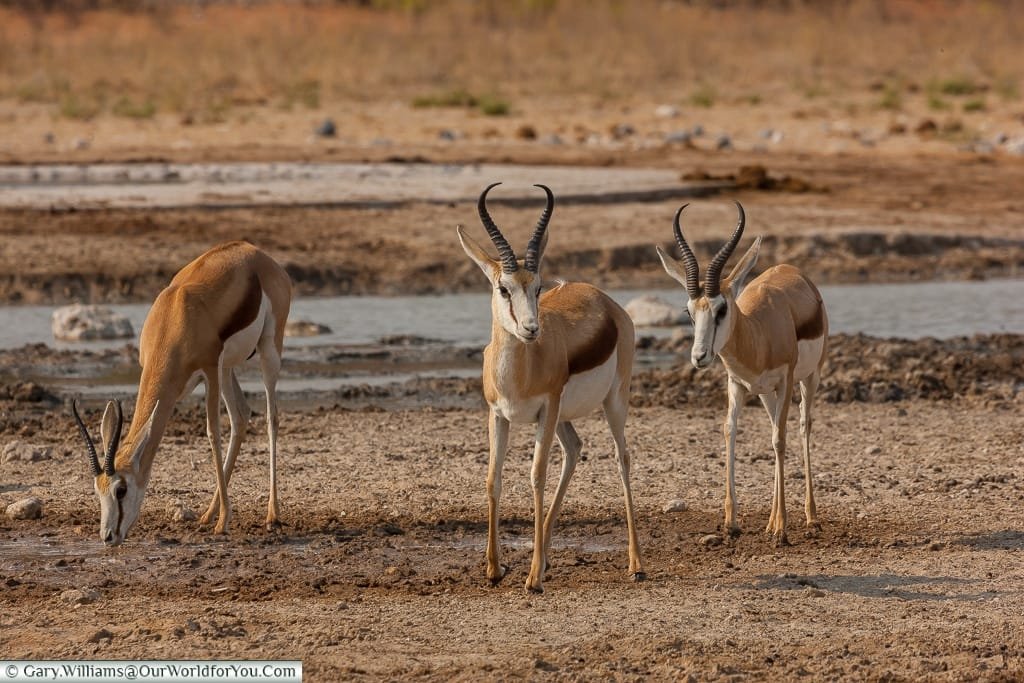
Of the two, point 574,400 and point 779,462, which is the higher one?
point 574,400

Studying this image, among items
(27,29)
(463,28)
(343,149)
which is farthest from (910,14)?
(343,149)

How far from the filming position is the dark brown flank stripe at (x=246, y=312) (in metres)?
8.73

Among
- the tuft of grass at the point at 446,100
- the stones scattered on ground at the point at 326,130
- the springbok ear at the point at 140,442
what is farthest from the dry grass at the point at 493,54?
the springbok ear at the point at 140,442

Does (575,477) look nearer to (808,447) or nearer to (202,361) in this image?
(808,447)

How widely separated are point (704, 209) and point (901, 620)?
13965mm

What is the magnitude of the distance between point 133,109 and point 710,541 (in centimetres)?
2521

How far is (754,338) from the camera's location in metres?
8.59

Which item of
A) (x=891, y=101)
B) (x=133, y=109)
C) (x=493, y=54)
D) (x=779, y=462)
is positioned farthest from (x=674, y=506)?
(x=493, y=54)

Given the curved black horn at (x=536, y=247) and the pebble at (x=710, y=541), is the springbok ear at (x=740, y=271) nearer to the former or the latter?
the pebble at (x=710, y=541)

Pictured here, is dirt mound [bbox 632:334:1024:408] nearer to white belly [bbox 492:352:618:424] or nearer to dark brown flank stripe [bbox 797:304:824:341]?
dark brown flank stripe [bbox 797:304:824:341]

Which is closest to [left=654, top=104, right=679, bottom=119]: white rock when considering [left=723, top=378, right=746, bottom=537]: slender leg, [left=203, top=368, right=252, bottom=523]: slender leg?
[left=203, top=368, right=252, bottom=523]: slender leg

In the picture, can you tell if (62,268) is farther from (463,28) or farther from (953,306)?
(463,28)

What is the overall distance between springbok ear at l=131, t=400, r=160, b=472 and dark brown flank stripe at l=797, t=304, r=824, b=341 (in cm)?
364

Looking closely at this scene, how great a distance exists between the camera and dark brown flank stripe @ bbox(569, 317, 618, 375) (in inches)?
303
